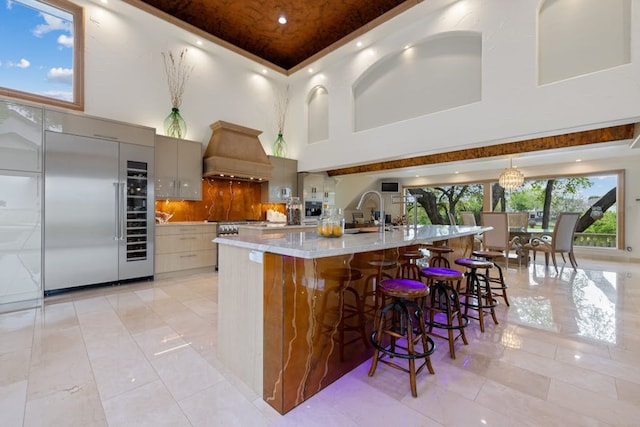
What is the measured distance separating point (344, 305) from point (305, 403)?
62cm

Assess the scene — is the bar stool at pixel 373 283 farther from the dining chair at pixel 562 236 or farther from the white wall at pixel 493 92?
the dining chair at pixel 562 236

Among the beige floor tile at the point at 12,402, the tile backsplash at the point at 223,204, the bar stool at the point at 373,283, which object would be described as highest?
the tile backsplash at the point at 223,204

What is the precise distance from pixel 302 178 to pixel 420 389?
530 cm

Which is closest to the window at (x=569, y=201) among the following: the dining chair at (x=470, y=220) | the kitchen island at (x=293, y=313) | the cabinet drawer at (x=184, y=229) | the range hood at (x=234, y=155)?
the dining chair at (x=470, y=220)

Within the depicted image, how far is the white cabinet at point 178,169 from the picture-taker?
4457mm

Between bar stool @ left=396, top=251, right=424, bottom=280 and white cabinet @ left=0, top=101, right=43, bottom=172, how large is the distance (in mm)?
4350

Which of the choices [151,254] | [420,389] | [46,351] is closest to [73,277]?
[151,254]

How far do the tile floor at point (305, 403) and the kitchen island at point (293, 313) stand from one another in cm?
12

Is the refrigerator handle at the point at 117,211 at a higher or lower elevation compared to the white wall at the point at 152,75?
lower

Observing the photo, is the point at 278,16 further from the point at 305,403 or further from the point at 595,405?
the point at 595,405

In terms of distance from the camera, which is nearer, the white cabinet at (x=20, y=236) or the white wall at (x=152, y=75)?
the white cabinet at (x=20, y=236)

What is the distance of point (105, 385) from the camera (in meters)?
1.71

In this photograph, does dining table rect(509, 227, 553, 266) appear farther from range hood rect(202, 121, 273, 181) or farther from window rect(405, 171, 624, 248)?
range hood rect(202, 121, 273, 181)

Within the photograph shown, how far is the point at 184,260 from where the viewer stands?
4586mm
